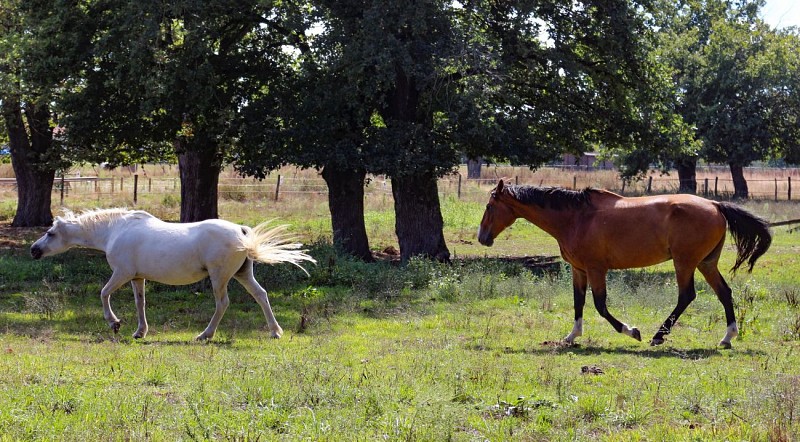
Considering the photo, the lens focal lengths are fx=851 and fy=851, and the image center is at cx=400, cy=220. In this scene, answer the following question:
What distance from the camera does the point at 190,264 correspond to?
37.2 ft

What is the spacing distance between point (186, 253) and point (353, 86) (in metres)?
7.91

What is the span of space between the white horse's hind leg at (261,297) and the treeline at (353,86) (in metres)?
7.19

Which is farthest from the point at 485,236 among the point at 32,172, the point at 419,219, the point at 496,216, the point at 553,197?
the point at 32,172

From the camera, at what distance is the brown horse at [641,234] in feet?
35.2

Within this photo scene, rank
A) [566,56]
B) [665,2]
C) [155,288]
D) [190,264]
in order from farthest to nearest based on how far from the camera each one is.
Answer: [665,2] → [566,56] → [155,288] → [190,264]

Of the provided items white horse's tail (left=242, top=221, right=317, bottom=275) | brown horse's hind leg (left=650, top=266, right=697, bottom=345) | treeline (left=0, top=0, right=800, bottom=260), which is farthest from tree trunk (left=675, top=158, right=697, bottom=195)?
white horse's tail (left=242, top=221, right=317, bottom=275)

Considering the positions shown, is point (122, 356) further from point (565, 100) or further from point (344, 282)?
point (565, 100)

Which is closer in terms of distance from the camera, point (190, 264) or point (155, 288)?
point (190, 264)

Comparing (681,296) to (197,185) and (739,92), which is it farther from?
(739,92)

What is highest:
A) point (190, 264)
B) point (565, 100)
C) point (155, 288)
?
point (565, 100)

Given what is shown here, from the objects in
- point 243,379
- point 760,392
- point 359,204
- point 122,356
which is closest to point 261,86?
point 359,204

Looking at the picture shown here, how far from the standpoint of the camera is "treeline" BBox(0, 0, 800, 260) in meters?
18.1

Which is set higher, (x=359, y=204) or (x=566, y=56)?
(x=566, y=56)

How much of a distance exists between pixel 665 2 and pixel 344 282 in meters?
11.3
